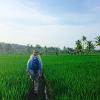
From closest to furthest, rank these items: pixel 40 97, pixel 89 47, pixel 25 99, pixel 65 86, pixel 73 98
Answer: pixel 73 98, pixel 25 99, pixel 40 97, pixel 65 86, pixel 89 47

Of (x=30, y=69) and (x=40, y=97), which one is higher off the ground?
(x=30, y=69)

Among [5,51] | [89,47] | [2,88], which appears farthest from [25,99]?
[5,51]

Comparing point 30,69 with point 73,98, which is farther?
point 30,69

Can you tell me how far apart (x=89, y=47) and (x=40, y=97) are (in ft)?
289

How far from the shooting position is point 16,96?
24.5 ft

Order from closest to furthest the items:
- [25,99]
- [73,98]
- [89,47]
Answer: [73,98]
[25,99]
[89,47]

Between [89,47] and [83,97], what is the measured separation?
88.9 meters

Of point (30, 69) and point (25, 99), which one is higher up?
point (30, 69)

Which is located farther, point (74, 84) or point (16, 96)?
point (74, 84)

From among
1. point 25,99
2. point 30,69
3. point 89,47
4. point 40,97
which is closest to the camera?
point 25,99

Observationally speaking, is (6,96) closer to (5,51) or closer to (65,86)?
(65,86)

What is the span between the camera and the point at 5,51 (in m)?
152

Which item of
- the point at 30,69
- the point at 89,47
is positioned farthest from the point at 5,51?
the point at 30,69

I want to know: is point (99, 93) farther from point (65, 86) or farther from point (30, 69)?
point (30, 69)
